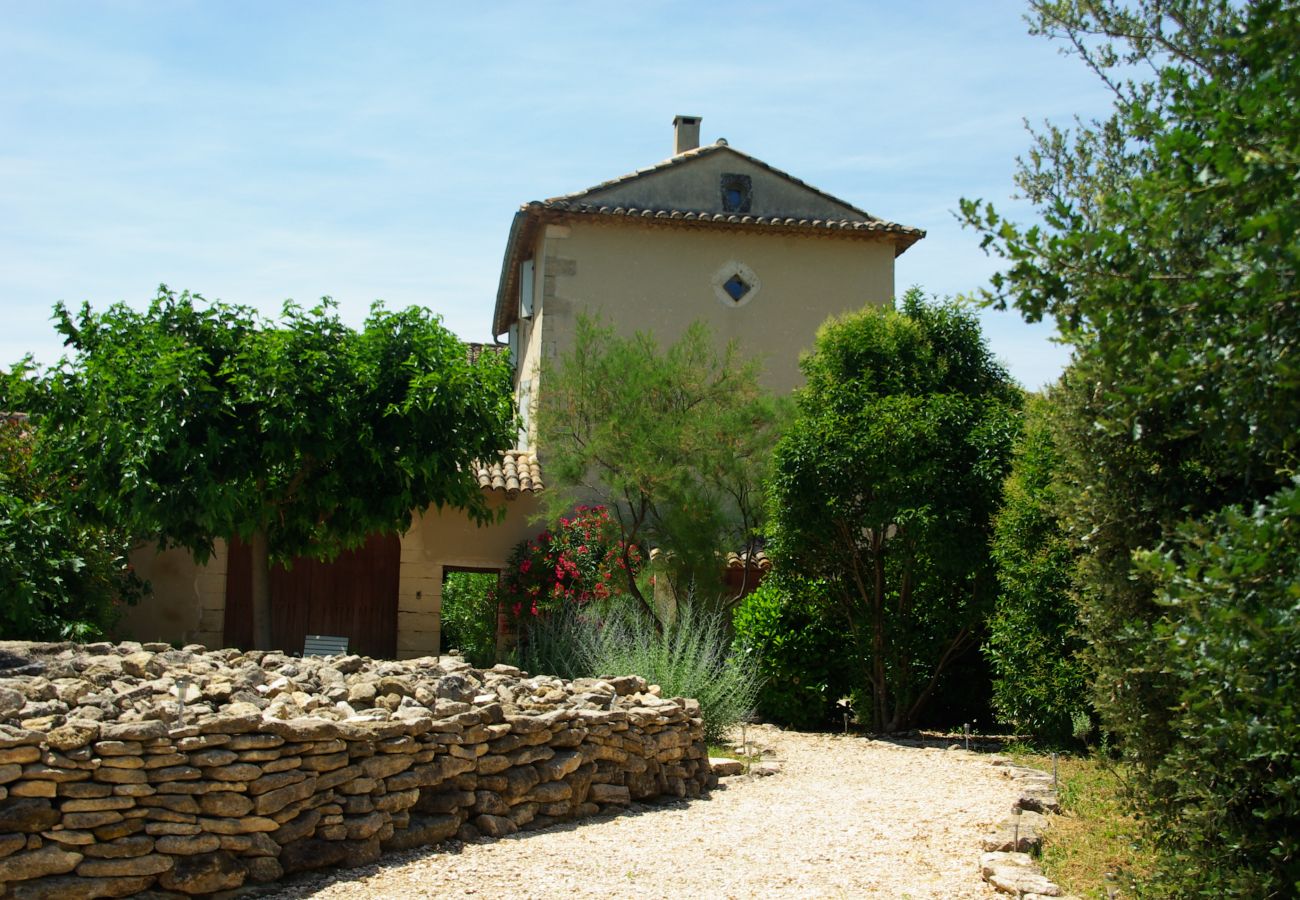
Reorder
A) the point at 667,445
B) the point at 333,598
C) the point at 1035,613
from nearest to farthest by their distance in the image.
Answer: the point at 1035,613, the point at 667,445, the point at 333,598

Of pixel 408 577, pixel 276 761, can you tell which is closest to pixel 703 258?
pixel 408 577

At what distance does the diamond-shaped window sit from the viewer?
18812 mm

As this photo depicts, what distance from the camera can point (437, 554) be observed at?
1559 cm

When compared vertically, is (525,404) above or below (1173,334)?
above

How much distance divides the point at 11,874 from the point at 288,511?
22.7 feet

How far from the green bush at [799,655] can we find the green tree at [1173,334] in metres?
6.76

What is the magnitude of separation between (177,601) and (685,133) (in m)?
11.2

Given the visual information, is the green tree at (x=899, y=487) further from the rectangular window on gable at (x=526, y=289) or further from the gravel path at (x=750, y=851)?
the rectangular window on gable at (x=526, y=289)

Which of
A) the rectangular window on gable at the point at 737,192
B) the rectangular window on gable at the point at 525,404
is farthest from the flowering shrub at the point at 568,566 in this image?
the rectangular window on gable at the point at 737,192

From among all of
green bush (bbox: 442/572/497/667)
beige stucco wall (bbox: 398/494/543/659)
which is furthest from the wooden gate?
green bush (bbox: 442/572/497/667)

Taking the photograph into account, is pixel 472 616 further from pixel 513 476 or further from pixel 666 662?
pixel 666 662

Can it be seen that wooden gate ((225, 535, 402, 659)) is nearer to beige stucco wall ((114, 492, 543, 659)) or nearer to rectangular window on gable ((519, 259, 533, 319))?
beige stucco wall ((114, 492, 543, 659))

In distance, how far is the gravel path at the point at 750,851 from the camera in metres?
6.00

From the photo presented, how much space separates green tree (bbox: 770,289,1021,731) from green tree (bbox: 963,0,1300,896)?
557 centimetres
